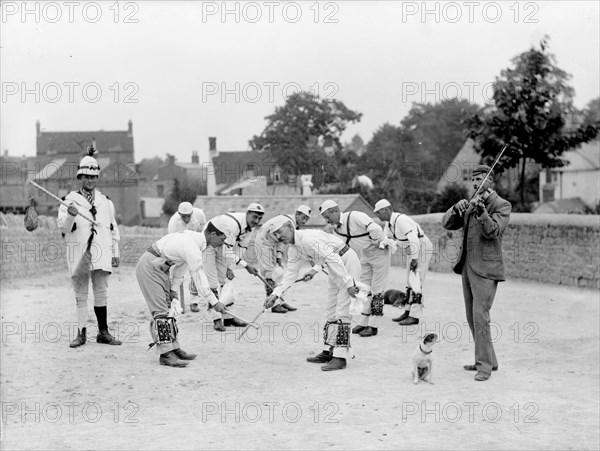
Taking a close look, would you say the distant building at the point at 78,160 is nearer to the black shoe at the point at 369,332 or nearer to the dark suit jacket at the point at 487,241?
the black shoe at the point at 369,332

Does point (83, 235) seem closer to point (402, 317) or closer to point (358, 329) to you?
point (358, 329)

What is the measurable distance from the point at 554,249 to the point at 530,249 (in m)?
0.84

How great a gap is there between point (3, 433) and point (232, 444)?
1818 millimetres

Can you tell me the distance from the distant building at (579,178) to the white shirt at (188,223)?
4002 cm

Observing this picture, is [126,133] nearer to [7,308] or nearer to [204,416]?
[7,308]

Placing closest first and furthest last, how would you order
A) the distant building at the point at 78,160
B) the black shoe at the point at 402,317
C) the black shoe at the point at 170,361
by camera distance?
the black shoe at the point at 170,361 < the black shoe at the point at 402,317 < the distant building at the point at 78,160

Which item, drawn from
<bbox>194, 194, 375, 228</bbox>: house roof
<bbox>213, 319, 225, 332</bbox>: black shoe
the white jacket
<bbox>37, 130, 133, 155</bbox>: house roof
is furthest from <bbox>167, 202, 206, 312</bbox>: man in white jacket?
<bbox>37, 130, 133, 155</bbox>: house roof

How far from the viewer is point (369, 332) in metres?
11.4

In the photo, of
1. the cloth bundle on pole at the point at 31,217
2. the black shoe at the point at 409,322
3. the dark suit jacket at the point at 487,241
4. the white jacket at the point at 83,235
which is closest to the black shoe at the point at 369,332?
the black shoe at the point at 409,322

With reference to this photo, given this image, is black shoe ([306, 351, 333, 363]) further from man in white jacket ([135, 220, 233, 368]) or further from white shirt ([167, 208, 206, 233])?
white shirt ([167, 208, 206, 233])

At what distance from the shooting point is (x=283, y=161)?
3756cm

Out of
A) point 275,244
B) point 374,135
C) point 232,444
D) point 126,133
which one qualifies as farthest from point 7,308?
point 126,133

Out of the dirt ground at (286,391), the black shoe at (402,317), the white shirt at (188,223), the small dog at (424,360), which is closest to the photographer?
the dirt ground at (286,391)

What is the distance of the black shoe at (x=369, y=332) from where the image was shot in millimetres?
11367
